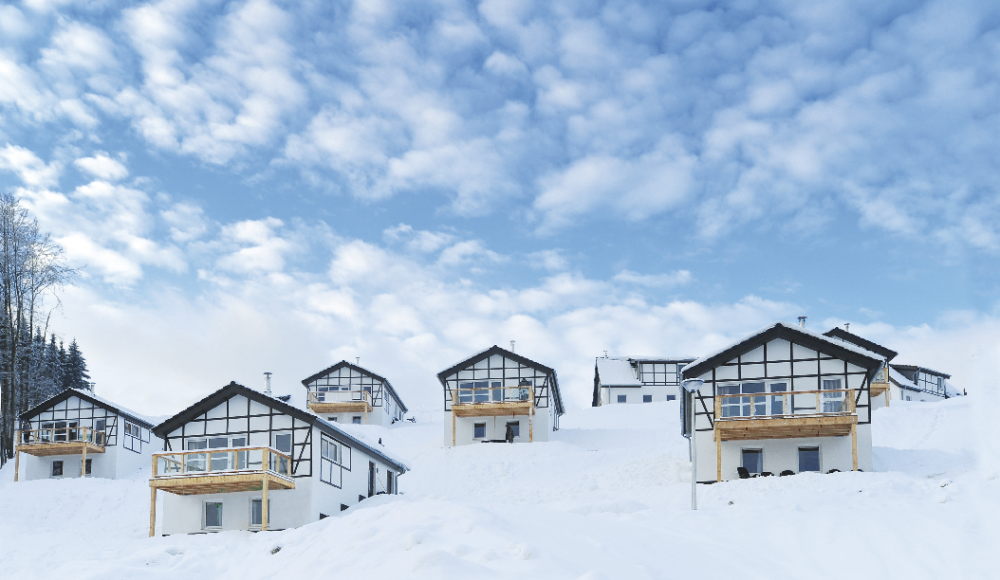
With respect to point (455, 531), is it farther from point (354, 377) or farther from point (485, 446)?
point (354, 377)

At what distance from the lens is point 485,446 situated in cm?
4091

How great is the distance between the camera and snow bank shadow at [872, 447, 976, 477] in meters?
28.5

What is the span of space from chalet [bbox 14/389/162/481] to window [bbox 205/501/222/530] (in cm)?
2008

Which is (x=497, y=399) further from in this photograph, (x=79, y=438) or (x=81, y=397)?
(x=81, y=397)

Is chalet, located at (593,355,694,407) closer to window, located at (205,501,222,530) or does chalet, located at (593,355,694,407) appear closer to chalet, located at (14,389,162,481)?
chalet, located at (14,389,162,481)

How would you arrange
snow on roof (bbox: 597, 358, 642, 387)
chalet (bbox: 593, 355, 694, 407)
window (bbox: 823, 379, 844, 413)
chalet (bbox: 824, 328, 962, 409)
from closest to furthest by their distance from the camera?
window (bbox: 823, 379, 844, 413) < chalet (bbox: 824, 328, 962, 409) < chalet (bbox: 593, 355, 694, 407) < snow on roof (bbox: 597, 358, 642, 387)

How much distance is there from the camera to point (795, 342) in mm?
29578

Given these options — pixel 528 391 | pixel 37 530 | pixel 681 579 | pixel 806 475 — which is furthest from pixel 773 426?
pixel 37 530

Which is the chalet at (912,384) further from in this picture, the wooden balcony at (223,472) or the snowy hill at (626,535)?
the wooden balcony at (223,472)

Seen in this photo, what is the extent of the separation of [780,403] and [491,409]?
57.9ft

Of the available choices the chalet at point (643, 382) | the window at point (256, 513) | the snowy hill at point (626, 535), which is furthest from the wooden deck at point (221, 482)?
Answer: the chalet at point (643, 382)

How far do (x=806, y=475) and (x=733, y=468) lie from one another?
4.25m

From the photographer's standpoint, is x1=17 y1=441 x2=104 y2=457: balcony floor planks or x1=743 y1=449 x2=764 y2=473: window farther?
x1=17 y1=441 x2=104 y2=457: balcony floor planks

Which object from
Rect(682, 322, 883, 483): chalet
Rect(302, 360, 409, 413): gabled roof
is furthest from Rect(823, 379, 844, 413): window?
Rect(302, 360, 409, 413): gabled roof
